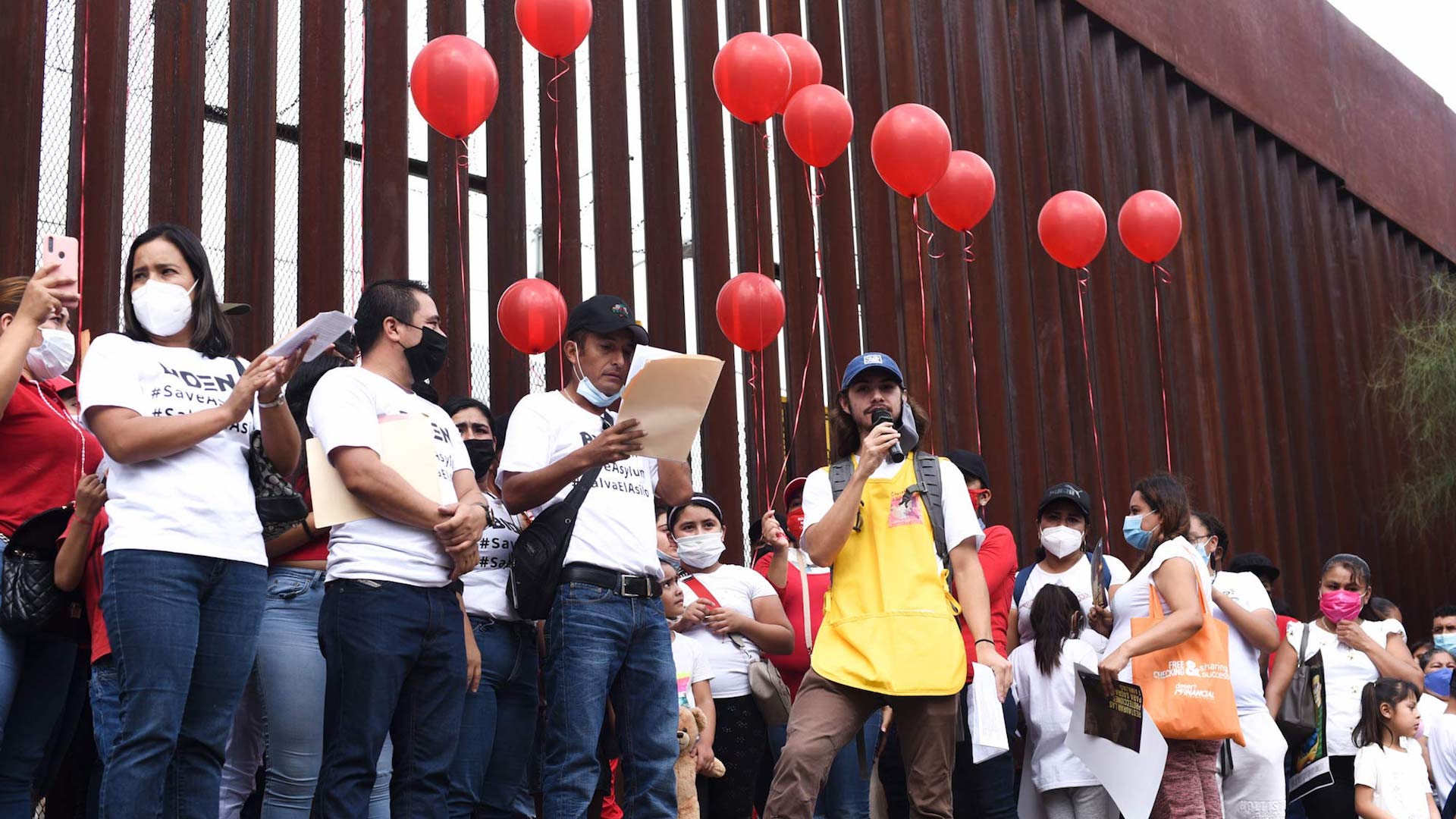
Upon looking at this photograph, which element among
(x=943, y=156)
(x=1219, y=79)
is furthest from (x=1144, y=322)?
(x=943, y=156)

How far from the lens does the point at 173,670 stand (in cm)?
279

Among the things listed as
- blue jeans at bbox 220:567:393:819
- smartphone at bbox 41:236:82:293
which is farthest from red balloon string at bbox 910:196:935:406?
smartphone at bbox 41:236:82:293

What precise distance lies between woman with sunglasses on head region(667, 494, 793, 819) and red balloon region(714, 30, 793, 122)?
1.96 metres

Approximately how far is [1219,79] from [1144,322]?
251cm

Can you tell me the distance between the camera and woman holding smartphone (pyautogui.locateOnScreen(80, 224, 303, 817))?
278cm

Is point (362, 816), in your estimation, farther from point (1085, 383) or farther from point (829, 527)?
point (1085, 383)

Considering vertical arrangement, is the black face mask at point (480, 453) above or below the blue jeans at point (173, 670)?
above

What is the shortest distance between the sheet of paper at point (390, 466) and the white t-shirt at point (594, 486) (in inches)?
13.2

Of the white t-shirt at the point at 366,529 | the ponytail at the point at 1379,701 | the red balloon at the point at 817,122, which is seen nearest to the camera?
the white t-shirt at the point at 366,529

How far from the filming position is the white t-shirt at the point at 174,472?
2.86 metres

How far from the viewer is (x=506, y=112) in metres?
6.61

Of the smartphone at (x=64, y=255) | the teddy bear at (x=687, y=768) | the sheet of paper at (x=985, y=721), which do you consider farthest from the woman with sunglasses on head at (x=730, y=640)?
the smartphone at (x=64, y=255)

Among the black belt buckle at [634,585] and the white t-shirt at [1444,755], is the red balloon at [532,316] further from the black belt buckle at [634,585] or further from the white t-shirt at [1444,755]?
the white t-shirt at [1444,755]

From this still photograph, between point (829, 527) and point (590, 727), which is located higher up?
point (829, 527)
